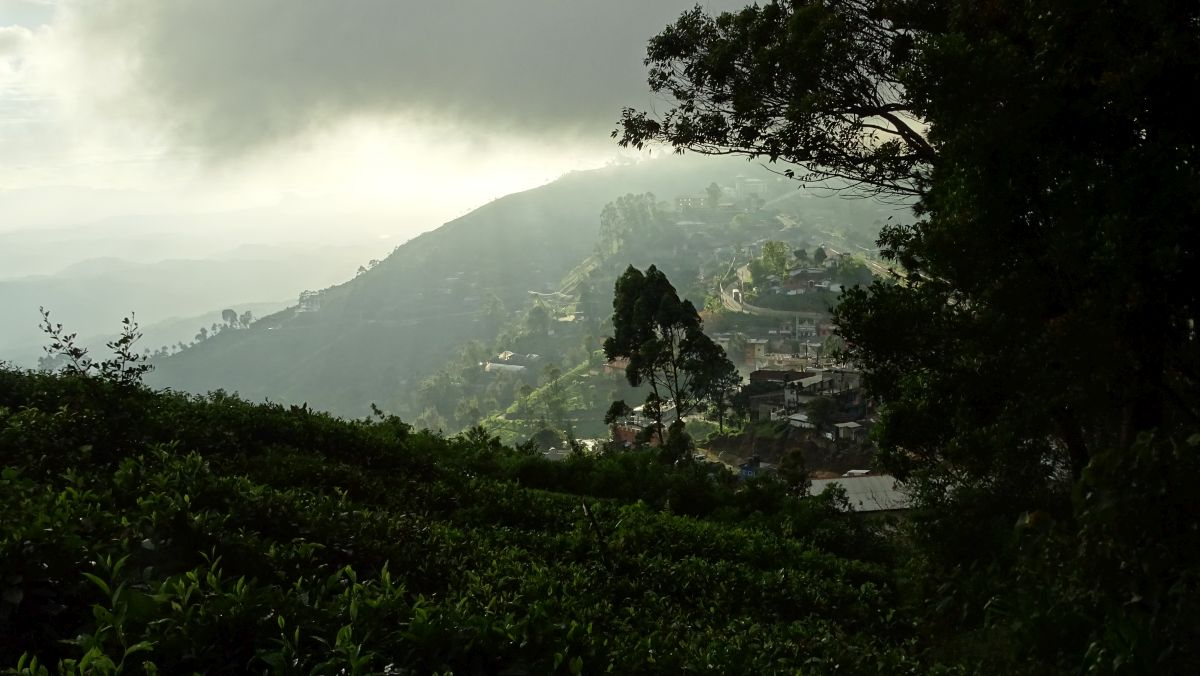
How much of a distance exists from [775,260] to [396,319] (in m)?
64.8

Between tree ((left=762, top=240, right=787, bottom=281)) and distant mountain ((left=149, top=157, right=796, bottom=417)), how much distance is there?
4559 centimetres

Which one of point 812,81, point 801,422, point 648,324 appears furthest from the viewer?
point 801,422

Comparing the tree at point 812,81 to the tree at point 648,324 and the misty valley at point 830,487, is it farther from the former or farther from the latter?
the tree at point 648,324

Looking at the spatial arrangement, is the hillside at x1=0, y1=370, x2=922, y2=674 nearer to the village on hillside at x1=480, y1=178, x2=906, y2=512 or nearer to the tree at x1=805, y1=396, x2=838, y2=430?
the village on hillside at x1=480, y1=178, x2=906, y2=512

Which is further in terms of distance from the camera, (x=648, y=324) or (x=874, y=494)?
(x=648, y=324)

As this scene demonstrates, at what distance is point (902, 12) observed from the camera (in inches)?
291

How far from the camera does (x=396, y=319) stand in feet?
382

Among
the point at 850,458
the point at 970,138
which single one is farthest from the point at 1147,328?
the point at 850,458

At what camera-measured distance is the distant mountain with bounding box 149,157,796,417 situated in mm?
97812

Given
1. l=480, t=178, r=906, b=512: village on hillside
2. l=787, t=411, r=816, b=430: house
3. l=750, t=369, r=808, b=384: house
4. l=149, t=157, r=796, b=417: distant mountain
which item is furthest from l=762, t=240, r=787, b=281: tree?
l=149, t=157, r=796, b=417: distant mountain

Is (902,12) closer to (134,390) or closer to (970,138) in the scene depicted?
(970,138)

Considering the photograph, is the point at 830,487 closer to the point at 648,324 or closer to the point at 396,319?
the point at 648,324

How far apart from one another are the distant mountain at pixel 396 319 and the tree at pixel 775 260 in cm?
4559

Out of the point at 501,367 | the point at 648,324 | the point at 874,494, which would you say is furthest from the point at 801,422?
the point at 501,367
